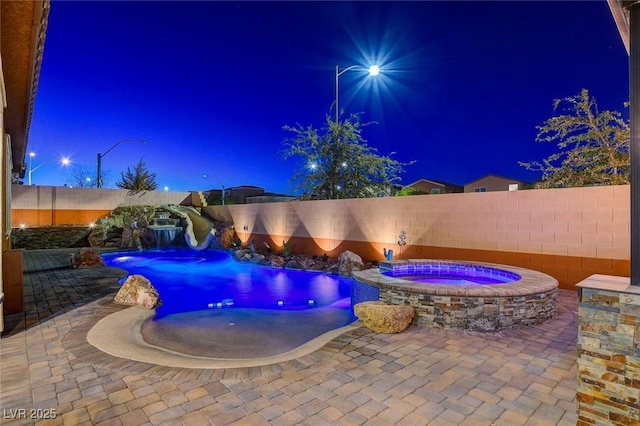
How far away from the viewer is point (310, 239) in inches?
536

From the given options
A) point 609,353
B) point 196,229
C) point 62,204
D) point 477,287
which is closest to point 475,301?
point 477,287

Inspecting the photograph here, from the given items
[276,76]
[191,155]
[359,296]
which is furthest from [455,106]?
[191,155]

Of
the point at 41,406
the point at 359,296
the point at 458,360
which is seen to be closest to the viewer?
the point at 41,406

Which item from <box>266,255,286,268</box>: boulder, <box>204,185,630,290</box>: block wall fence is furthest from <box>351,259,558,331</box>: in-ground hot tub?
<box>266,255,286,268</box>: boulder

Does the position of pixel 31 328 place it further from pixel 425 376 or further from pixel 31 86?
pixel 425 376

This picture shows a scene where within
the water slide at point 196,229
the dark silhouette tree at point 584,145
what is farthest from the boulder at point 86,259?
the dark silhouette tree at point 584,145

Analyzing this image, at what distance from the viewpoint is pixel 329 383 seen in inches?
122

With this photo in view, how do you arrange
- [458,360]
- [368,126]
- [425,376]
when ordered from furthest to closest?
[368,126]
[458,360]
[425,376]

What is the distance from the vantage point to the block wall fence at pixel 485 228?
6.43 metres

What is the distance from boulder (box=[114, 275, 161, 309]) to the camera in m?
6.19

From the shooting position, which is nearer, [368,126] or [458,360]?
[458,360]

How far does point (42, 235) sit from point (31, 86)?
16.0 m

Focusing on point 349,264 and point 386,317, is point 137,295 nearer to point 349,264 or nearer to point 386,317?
point 386,317

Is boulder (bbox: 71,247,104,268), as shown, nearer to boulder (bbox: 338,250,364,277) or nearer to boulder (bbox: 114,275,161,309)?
boulder (bbox: 114,275,161,309)
